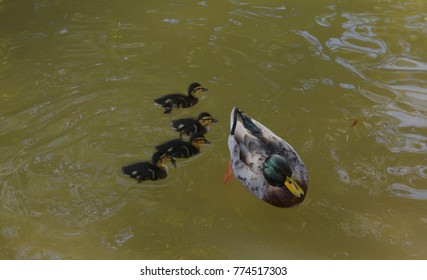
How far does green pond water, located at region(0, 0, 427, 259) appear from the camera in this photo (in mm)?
3754

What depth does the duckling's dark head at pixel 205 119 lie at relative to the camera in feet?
15.0

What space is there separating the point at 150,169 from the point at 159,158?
Answer: 4.6 inches

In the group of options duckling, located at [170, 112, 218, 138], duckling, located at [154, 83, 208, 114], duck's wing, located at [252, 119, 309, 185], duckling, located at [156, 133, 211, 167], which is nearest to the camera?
duck's wing, located at [252, 119, 309, 185]

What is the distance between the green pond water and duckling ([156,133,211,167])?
0.09 meters

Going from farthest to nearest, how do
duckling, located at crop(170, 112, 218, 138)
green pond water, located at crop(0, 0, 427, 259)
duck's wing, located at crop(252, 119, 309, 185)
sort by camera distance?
1. duckling, located at crop(170, 112, 218, 138)
2. duck's wing, located at crop(252, 119, 309, 185)
3. green pond water, located at crop(0, 0, 427, 259)

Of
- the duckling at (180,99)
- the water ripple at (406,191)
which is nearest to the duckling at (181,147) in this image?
the duckling at (180,99)

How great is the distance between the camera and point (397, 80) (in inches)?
211

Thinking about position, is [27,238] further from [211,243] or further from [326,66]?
[326,66]

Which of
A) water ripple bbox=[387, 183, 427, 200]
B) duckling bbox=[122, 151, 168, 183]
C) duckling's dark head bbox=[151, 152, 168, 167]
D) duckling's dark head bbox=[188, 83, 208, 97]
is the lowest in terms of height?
water ripple bbox=[387, 183, 427, 200]

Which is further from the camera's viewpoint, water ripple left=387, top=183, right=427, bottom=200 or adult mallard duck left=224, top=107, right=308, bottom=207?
water ripple left=387, top=183, right=427, bottom=200

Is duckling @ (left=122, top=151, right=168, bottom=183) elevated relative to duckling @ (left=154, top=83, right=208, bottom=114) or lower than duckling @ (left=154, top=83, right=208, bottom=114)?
lower

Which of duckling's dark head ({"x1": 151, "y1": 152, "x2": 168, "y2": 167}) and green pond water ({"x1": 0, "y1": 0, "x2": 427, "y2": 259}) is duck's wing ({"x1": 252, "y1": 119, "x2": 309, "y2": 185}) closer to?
green pond water ({"x1": 0, "y1": 0, "x2": 427, "y2": 259})

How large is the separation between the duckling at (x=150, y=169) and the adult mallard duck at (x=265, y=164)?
558mm

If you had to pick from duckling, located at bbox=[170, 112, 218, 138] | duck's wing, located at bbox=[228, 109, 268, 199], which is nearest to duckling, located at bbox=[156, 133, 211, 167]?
duckling, located at bbox=[170, 112, 218, 138]
